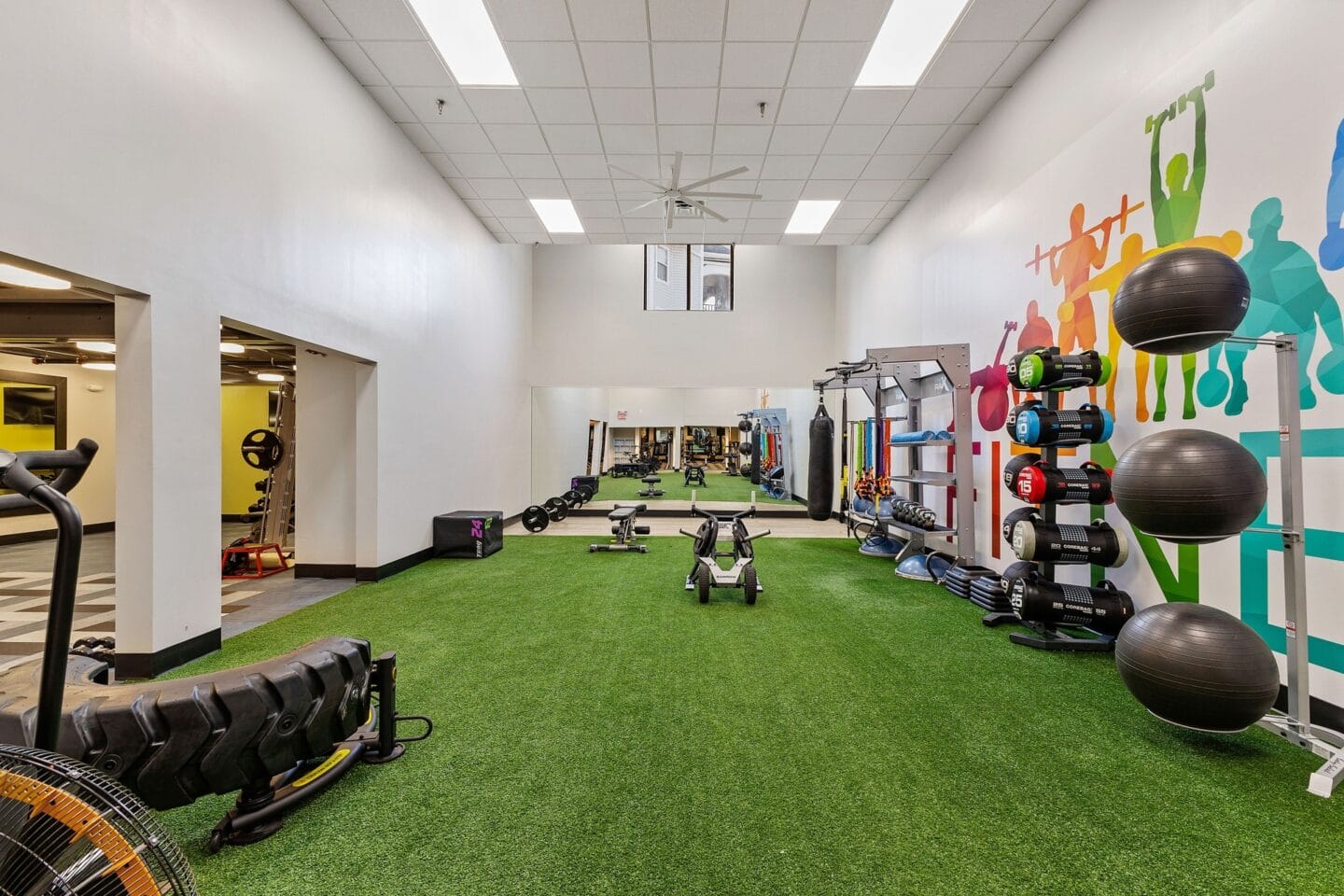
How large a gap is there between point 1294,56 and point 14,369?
35.6ft

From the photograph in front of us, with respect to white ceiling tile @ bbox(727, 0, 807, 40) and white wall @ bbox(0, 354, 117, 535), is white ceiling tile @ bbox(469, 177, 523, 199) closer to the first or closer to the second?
white ceiling tile @ bbox(727, 0, 807, 40)

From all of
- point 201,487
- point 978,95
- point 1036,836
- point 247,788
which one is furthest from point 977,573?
point 201,487

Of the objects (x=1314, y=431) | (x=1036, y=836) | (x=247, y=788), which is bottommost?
(x=1036, y=836)

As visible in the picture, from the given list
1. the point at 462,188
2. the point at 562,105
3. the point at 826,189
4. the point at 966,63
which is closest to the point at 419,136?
the point at 462,188

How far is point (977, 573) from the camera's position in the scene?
4195 mm

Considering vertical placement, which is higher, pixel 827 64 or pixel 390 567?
pixel 827 64

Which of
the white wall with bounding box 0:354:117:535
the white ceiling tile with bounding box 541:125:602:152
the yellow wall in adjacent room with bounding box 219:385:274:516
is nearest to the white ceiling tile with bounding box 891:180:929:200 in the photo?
the white ceiling tile with bounding box 541:125:602:152

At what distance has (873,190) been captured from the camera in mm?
5805

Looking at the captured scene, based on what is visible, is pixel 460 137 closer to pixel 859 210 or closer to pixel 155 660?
pixel 859 210

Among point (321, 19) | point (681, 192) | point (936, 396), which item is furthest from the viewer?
point (936, 396)

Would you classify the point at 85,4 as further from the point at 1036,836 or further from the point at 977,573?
the point at 977,573

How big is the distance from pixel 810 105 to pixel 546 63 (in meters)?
2.12

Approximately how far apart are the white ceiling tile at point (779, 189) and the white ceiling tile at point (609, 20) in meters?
2.31

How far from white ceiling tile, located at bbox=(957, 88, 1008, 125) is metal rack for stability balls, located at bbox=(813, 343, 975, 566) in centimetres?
192
